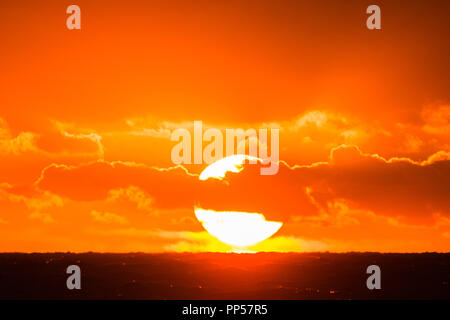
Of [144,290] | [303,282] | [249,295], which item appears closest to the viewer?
[249,295]

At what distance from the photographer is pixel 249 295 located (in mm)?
149125

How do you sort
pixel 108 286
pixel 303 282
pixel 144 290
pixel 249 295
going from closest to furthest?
pixel 249 295 < pixel 144 290 < pixel 108 286 < pixel 303 282

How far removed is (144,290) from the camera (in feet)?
523
